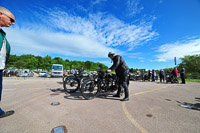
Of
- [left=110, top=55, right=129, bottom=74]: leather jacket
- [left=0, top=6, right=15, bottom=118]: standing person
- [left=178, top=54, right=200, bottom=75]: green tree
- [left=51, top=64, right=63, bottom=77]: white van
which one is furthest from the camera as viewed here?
[left=178, top=54, right=200, bottom=75]: green tree

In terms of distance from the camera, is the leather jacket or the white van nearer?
the leather jacket

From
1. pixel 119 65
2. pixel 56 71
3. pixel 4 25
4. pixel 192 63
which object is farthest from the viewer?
pixel 192 63

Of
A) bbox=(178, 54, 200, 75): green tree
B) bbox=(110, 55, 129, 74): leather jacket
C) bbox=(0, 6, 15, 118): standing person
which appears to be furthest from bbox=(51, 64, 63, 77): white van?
bbox=(178, 54, 200, 75): green tree

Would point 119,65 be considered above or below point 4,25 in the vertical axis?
below

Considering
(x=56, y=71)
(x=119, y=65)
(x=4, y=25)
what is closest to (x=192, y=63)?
(x=119, y=65)

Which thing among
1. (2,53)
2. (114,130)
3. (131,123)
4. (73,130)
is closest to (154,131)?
(131,123)

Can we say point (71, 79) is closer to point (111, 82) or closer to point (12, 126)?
point (111, 82)

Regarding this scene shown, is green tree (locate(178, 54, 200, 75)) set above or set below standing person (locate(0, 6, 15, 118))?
above

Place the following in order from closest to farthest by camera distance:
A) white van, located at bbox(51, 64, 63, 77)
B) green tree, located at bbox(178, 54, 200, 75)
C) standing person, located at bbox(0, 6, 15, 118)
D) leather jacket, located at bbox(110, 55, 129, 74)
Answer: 1. standing person, located at bbox(0, 6, 15, 118)
2. leather jacket, located at bbox(110, 55, 129, 74)
3. white van, located at bbox(51, 64, 63, 77)
4. green tree, located at bbox(178, 54, 200, 75)

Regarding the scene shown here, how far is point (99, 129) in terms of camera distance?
5.36 feet

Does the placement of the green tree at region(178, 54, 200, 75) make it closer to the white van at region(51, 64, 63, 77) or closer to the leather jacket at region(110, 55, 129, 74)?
the leather jacket at region(110, 55, 129, 74)

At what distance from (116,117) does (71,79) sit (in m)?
3.40

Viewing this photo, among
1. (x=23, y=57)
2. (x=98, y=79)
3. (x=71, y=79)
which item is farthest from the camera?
(x=23, y=57)

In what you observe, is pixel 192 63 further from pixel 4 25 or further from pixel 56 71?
pixel 4 25
